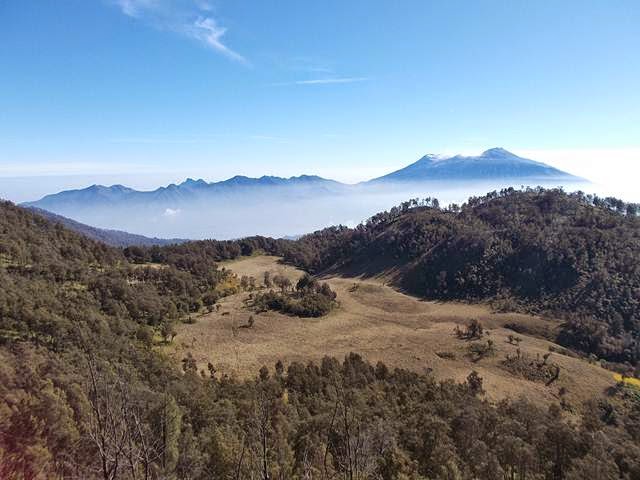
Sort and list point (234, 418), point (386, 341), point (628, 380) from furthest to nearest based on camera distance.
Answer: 1. point (386, 341)
2. point (628, 380)
3. point (234, 418)

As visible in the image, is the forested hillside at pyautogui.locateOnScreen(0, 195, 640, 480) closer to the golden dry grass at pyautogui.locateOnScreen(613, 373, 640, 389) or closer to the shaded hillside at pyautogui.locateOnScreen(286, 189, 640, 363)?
the golden dry grass at pyautogui.locateOnScreen(613, 373, 640, 389)

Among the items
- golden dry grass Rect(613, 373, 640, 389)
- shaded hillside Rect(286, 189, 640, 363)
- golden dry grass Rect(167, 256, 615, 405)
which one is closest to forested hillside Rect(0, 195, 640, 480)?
golden dry grass Rect(613, 373, 640, 389)

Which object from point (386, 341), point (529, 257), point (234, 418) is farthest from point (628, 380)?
point (234, 418)

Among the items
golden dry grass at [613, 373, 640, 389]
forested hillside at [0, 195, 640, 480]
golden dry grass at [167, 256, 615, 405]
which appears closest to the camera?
forested hillside at [0, 195, 640, 480]

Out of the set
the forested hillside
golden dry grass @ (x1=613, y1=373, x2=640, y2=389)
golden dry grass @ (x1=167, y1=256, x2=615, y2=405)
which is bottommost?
golden dry grass @ (x1=613, y1=373, x2=640, y2=389)

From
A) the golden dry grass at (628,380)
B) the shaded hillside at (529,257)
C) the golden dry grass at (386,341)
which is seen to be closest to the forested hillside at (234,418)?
the golden dry grass at (628,380)

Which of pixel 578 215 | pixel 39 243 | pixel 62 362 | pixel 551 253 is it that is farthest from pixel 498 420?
pixel 578 215

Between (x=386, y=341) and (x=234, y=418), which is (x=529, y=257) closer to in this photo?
(x=386, y=341)

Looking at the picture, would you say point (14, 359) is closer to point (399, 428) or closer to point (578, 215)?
point (399, 428)

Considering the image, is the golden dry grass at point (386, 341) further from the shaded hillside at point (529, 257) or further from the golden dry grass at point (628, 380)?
the shaded hillside at point (529, 257)
